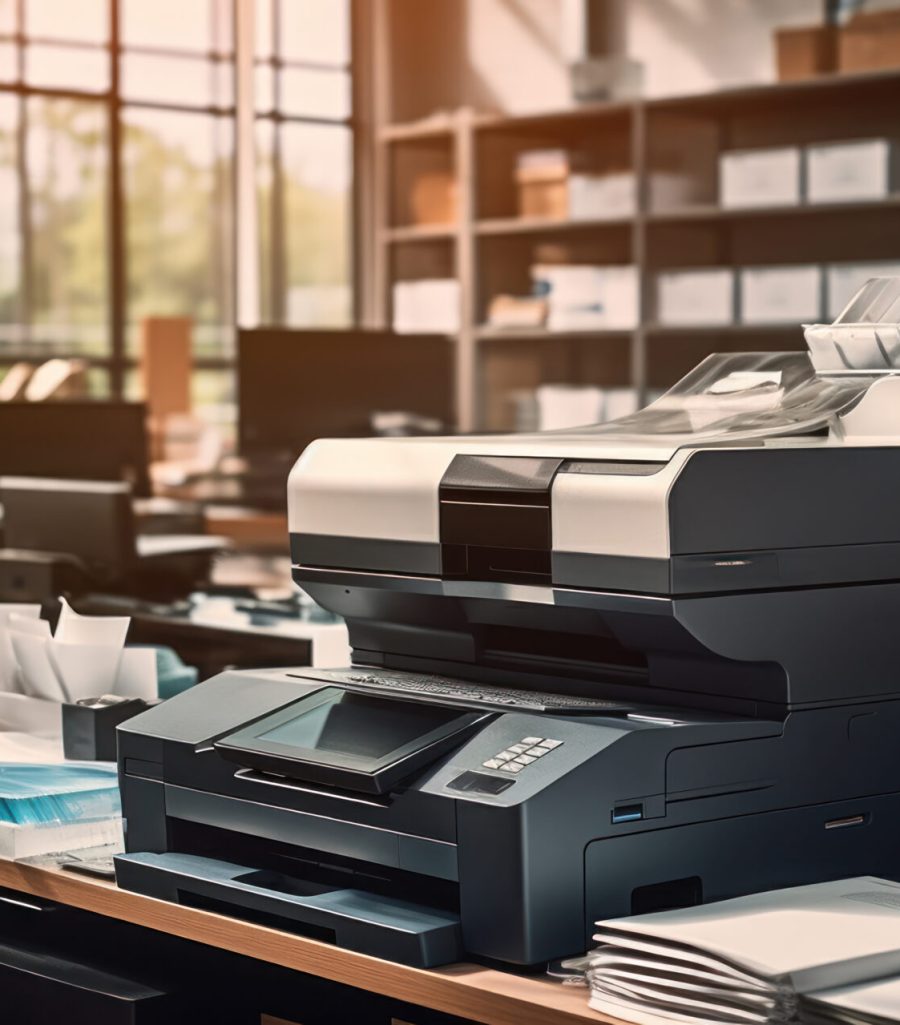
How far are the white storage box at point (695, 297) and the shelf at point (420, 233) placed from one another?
47.4 inches

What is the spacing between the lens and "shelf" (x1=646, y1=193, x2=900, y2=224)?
223 inches

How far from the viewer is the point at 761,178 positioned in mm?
5910

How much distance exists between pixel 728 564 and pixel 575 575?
118 millimetres

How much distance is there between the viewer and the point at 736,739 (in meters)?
1.20

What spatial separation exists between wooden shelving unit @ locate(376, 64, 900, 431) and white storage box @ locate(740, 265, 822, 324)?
0.18ft

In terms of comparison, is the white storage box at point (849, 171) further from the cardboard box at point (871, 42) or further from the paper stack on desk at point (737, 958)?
the paper stack on desk at point (737, 958)

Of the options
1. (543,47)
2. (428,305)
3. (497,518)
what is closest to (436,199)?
(428,305)

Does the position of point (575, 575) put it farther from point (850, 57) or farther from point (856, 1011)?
point (850, 57)

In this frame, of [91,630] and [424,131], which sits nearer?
[91,630]

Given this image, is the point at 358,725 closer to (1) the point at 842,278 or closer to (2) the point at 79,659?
(2) the point at 79,659

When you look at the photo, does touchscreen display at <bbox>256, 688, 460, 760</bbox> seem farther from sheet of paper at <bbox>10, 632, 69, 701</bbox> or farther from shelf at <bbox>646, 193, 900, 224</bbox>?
shelf at <bbox>646, 193, 900, 224</bbox>

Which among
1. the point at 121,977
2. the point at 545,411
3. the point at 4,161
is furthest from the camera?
the point at 4,161

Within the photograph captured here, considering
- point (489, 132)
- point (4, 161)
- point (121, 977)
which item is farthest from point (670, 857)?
point (4, 161)

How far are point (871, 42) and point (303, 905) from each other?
5136 mm
